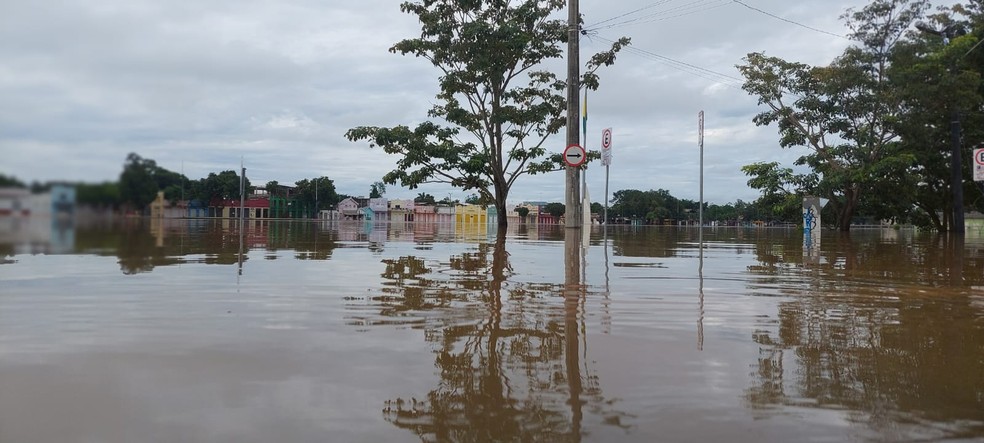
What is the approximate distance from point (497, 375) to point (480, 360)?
0.69 feet

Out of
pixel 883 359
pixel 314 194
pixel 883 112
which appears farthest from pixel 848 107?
pixel 314 194

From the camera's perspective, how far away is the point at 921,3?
2195cm

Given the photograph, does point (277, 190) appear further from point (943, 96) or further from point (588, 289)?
point (588, 289)

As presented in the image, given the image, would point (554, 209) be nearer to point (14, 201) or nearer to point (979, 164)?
point (979, 164)

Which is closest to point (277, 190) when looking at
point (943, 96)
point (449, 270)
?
point (943, 96)

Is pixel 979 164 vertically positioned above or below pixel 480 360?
above

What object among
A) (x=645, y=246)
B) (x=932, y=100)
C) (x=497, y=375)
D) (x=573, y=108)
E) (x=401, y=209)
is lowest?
(x=497, y=375)

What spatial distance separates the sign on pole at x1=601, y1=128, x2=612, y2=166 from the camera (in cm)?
1337

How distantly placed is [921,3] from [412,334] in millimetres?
26097

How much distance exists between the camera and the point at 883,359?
2.56m

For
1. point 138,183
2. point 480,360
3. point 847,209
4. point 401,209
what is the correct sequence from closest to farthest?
point 480,360
point 138,183
point 847,209
point 401,209

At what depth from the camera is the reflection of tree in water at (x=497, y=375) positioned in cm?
183

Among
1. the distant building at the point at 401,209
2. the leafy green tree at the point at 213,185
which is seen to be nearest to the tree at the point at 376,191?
the distant building at the point at 401,209

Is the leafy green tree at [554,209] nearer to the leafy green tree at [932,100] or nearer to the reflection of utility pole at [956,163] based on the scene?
the leafy green tree at [932,100]
